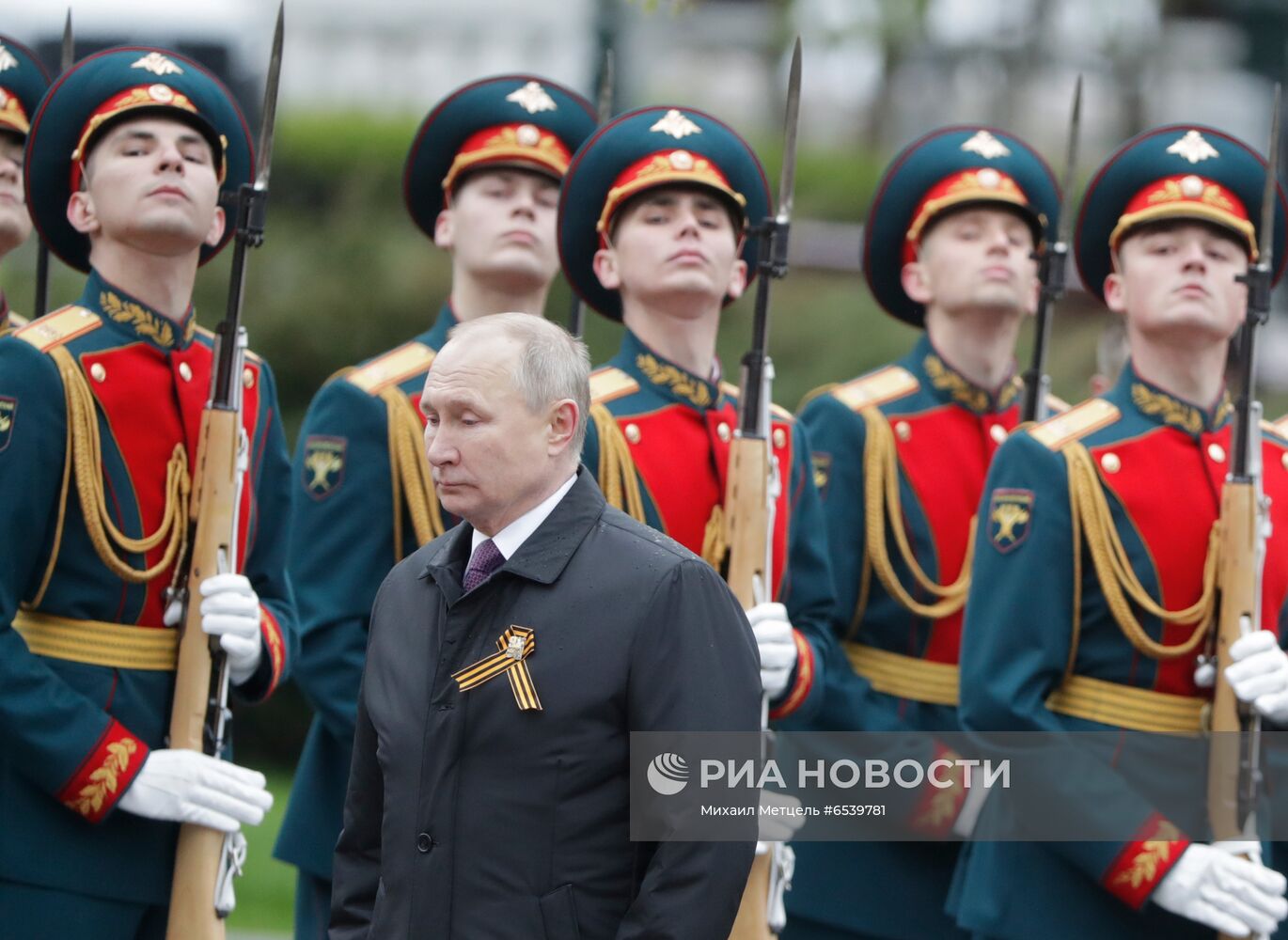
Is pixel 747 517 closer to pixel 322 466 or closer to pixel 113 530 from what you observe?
pixel 322 466

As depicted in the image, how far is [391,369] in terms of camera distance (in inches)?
243

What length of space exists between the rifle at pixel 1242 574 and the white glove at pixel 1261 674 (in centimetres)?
5

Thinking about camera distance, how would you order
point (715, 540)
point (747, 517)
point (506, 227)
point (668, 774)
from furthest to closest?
point (506, 227) → point (715, 540) → point (747, 517) → point (668, 774)

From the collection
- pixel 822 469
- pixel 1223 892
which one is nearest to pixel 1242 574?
pixel 1223 892

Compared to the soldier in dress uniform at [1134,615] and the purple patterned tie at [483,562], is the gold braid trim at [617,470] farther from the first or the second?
the purple patterned tie at [483,562]

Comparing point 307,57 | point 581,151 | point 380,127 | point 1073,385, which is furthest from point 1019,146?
point 307,57

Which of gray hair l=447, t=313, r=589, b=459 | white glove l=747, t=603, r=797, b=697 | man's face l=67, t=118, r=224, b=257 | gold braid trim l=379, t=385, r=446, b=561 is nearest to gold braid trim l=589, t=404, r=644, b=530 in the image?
white glove l=747, t=603, r=797, b=697

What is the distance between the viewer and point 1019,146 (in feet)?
23.0

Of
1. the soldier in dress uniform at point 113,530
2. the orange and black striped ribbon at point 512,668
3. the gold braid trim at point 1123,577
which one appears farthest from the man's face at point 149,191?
the gold braid trim at point 1123,577

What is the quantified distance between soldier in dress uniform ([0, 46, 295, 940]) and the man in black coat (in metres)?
1.16

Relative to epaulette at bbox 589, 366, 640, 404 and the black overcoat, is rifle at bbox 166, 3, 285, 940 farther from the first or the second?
the black overcoat

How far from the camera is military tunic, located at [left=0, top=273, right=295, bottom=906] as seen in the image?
500 centimetres

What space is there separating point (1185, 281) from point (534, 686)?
8.83 feet

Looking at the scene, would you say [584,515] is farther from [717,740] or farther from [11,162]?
[11,162]
